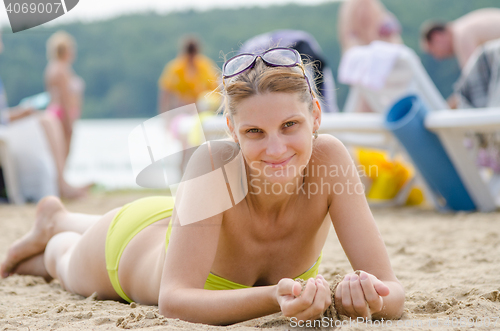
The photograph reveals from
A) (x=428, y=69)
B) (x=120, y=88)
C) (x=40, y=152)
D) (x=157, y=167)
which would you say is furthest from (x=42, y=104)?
(x=120, y=88)

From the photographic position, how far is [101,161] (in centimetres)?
1377

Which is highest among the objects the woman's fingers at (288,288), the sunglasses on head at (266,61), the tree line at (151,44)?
the tree line at (151,44)

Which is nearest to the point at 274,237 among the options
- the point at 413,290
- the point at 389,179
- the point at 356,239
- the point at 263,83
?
the point at 356,239

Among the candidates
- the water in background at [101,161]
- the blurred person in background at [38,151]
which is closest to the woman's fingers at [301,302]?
the blurred person in background at [38,151]

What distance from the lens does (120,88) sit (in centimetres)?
3186

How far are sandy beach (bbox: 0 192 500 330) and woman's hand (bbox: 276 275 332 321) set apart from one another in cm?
15

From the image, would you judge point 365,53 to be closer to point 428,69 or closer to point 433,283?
point 433,283

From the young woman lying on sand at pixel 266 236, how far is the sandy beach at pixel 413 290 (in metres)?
0.09

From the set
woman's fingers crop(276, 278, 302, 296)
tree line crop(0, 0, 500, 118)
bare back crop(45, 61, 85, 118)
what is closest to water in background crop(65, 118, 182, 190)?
bare back crop(45, 61, 85, 118)

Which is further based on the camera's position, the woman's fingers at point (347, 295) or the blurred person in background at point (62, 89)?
the blurred person in background at point (62, 89)

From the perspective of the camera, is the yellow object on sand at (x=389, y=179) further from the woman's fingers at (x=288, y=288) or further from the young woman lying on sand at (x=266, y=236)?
the woman's fingers at (x=288, y=288)

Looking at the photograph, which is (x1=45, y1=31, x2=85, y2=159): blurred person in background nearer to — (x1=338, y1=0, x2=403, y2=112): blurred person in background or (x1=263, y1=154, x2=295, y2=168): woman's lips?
(x1=338, y1=0, x2=403, y2=112): blurred person in background

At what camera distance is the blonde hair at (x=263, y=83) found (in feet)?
5.06

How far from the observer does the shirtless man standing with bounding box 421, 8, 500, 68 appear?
564cm
